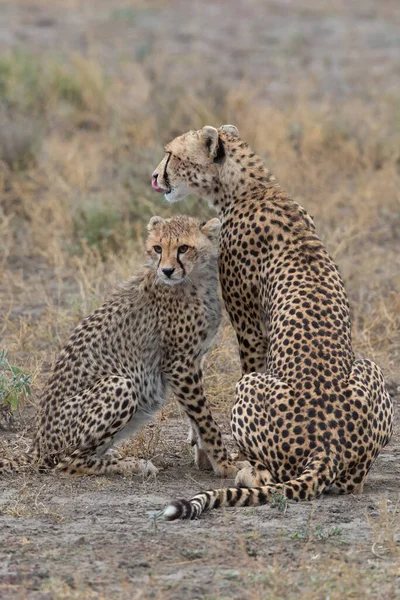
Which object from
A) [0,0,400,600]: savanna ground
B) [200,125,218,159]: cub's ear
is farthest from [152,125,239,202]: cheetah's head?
[0,0,400,600]: savanna ground

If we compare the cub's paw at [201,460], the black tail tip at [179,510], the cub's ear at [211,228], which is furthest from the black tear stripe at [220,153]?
the black tail tip at [179,510]

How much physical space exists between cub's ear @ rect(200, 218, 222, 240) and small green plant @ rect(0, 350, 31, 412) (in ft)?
3.69

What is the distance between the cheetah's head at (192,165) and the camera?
6191 millimetres

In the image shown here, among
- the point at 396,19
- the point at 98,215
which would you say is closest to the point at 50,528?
the point at 98,215

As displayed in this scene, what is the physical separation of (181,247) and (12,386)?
1167 millimetres

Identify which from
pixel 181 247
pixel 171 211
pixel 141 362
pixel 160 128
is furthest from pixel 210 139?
pixel 160 128

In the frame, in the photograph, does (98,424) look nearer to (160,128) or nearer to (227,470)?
(227,470)

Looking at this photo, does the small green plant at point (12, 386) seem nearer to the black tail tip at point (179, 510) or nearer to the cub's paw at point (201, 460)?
the cub's paw at point (201, 460)

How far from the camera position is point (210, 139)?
6152mm

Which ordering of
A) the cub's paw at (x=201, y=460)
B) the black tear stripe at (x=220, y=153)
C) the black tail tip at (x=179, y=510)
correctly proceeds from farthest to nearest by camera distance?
the black tear stripe at (x=220, y=153) < the cub's paw at (x=201, y=460) < the black tail tip at (x=179, y=510)

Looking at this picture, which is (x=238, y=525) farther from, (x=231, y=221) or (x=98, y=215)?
(x=98, y=215)

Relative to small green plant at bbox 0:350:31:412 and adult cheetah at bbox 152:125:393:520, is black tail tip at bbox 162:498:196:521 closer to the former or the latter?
adult cheetah at bbox 152:125:393:520

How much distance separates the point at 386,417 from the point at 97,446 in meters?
1.33

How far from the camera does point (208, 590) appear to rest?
4273 millimetres
